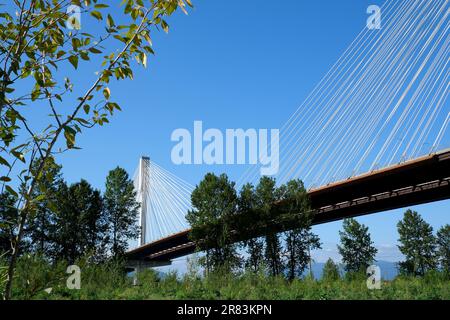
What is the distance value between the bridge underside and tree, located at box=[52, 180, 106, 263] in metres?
14.1

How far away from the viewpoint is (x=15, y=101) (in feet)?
8.30

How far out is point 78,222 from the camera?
1556 inches

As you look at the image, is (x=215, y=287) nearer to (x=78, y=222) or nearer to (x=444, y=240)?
(x=78, y=222)

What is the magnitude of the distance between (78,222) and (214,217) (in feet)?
42.1

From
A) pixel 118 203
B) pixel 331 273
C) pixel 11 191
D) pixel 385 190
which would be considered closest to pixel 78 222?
pixel 118 203

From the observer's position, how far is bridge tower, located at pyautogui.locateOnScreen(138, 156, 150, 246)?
51928mm

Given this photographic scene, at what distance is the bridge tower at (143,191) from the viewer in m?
51.9

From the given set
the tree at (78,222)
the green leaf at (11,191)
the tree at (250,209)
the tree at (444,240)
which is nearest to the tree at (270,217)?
the tree at (250,209)

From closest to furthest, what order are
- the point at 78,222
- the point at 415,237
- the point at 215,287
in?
the point at 215,287 → the point at 78,222 → the point at 415,237

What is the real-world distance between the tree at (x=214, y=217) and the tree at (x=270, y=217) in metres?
2.67

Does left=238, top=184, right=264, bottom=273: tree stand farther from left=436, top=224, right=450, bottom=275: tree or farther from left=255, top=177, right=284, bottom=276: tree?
left=436, top=224, right=450, bottom=275: tree

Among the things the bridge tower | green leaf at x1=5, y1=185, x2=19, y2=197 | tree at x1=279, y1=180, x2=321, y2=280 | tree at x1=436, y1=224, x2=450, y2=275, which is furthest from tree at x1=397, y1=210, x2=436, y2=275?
green leaf at x1=5, y1=185, x2=19, y2=197
